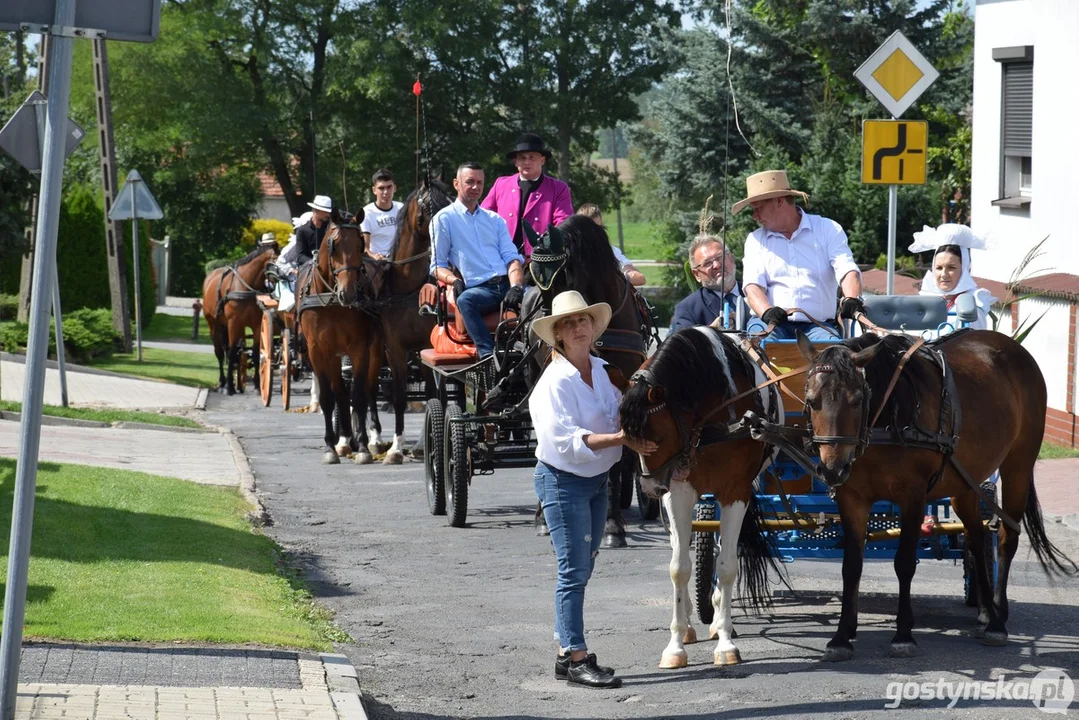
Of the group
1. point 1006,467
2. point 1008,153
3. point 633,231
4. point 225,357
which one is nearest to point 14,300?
point 225,357

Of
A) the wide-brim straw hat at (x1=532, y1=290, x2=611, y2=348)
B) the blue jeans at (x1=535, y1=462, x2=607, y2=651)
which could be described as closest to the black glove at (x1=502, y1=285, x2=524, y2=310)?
the wide-brim straw hat at (x1=532, y1=290, x2=611, y2=348)

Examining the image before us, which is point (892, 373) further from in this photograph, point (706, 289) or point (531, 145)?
point (531, 145)

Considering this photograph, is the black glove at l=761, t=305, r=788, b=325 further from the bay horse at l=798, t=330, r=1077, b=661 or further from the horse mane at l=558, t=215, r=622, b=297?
the horse mane at l=558, t=215, r=622, b=297

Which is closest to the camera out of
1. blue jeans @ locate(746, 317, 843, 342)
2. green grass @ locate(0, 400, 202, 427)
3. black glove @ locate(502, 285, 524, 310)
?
blue jeans @ locate(746, 317, 843, 342)

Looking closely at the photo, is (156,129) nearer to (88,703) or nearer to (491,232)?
(491,232)

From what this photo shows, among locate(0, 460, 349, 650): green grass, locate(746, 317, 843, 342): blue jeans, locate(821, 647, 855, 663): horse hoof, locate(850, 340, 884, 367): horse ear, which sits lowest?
locate(821, 647, 855, 663): horse hoof

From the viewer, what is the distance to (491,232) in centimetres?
1146

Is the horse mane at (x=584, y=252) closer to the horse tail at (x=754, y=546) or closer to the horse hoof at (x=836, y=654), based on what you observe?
the horse tail at (x=754, y=546)

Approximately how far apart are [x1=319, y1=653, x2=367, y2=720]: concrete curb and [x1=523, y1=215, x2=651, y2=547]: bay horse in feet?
9.08

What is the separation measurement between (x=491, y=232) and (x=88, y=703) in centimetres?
639

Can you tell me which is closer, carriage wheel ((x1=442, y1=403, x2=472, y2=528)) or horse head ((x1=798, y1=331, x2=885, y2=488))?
horse head ((x1=798, y1=331, x2=885, y2=488))

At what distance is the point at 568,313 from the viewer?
21.4 feet

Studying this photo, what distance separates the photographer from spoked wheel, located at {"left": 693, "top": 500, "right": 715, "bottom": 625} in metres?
7.79

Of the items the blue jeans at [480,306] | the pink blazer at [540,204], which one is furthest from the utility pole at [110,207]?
the blue jeans at [480,306]
